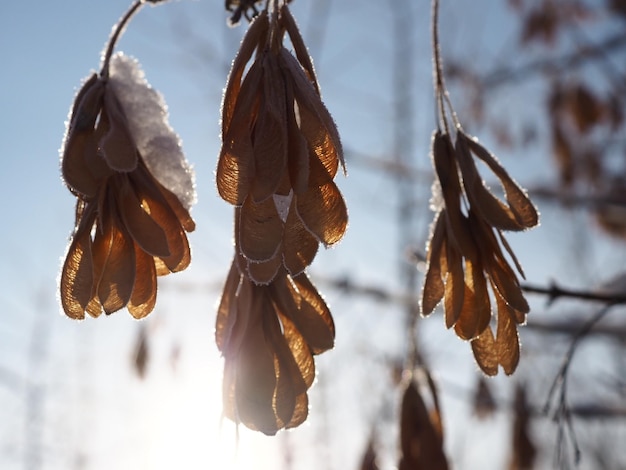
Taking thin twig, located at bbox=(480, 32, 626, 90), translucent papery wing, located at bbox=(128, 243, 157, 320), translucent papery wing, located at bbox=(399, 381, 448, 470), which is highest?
thin twig, located at bbox=(480, 32, 626, 90)

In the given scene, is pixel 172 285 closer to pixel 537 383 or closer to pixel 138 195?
pixel 138 195

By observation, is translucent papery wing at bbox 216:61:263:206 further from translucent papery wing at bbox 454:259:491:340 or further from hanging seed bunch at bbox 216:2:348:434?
translucent papery wing at bbox 454:259:491:340

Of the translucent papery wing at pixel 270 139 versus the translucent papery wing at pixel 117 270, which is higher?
the translucent papery wing at pixel 270 139

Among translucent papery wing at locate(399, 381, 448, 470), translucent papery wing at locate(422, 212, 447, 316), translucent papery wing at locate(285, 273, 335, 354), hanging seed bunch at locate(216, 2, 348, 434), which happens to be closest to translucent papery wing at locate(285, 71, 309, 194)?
hanging seed bunch at locate(216, 2, 348, 434)

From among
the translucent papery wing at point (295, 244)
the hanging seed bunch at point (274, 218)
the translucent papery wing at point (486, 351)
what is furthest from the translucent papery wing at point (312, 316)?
the translucent papery wing at point (486, 351)

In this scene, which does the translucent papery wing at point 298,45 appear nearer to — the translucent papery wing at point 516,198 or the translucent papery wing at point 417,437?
the translucent papery wing at point 516,198

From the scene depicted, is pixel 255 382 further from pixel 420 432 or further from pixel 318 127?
pixel 420 432
